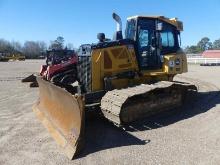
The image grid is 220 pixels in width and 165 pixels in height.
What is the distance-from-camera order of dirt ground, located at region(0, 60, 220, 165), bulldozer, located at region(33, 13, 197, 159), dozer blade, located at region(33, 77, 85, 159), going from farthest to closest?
bulldozer, located at region(33, 13, 197, 159) < dozer blade, located at region(33, 77, 85, 159) < dirt ground, located at region(0, 60, 220, 165)

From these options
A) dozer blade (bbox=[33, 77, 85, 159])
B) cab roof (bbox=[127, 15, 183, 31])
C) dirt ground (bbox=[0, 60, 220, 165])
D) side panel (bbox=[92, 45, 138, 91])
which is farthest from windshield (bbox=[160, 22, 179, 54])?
dozer blade (bbox=[33, 77, 85, 159])

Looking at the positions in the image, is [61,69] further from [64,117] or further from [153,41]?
[64,117]

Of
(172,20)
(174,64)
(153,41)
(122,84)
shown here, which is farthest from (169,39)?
(122,84)

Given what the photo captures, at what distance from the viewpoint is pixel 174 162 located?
656cm

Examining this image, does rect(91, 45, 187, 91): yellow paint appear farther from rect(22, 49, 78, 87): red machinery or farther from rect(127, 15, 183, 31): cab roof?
rect(22, 49, 78, 87): red machinery

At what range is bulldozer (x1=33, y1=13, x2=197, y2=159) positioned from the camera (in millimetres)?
8242

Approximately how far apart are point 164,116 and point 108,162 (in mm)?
3764

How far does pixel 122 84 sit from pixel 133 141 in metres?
3.08

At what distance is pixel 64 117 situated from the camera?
27.7 feet

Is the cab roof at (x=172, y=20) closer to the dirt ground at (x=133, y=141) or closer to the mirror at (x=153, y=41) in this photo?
the mirror at (x=153, y=41)

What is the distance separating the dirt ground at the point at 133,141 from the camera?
6883mm

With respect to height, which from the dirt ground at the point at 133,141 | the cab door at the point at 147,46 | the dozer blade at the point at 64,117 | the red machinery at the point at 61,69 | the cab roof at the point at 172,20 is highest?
the cab roof at the point at 172,20

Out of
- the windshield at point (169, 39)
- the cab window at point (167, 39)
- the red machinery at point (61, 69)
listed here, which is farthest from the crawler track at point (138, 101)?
the red machinery at point (61, 69)

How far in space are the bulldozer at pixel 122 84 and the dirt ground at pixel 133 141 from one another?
0.96 feet
